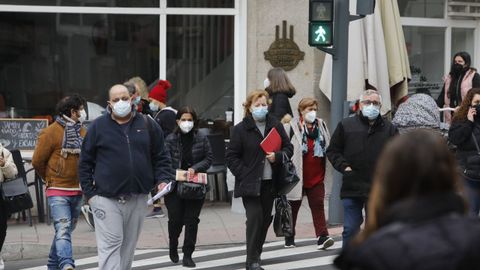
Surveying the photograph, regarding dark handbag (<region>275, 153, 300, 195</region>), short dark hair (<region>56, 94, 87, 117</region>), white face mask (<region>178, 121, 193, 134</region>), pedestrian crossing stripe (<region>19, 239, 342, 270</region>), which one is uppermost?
short dark hair (<region>56, 94, 87, 117</region>)

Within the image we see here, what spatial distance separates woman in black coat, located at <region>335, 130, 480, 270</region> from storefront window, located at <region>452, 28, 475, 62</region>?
41.9 ft

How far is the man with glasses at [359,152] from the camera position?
9305 millimetres

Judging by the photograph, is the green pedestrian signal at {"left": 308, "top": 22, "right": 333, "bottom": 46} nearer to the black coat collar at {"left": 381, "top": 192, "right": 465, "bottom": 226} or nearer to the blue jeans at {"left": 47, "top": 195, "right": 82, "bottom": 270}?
the blue jeans at {"left": 47, "top": 195, "right": 82, "bottom": 270}

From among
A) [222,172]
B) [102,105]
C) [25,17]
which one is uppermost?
[25,17]

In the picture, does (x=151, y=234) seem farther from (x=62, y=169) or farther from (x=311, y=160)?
(x=62, y=169)

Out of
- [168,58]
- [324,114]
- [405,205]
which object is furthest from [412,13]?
[405,205]

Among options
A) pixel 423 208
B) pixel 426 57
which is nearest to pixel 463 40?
pixel 426 57

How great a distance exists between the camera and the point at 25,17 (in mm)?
14188

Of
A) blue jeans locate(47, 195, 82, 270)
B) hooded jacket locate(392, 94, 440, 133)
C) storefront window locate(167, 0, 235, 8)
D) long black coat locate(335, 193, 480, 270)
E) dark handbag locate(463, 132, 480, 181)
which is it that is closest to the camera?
long black coat locate(335, 193, 480, 270)

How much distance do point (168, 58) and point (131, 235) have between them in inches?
264

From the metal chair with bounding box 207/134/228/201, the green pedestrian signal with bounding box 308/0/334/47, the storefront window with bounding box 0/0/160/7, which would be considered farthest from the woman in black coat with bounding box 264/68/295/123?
the storefront window with bounding box 0/0/160/7

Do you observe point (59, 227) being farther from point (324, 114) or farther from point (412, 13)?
point (412, 13)

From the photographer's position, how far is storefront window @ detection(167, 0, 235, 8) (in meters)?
14.5

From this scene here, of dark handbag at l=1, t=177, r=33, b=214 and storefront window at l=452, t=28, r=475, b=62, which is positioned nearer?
dark handbag at l=1, t=177, r=33, b=214
